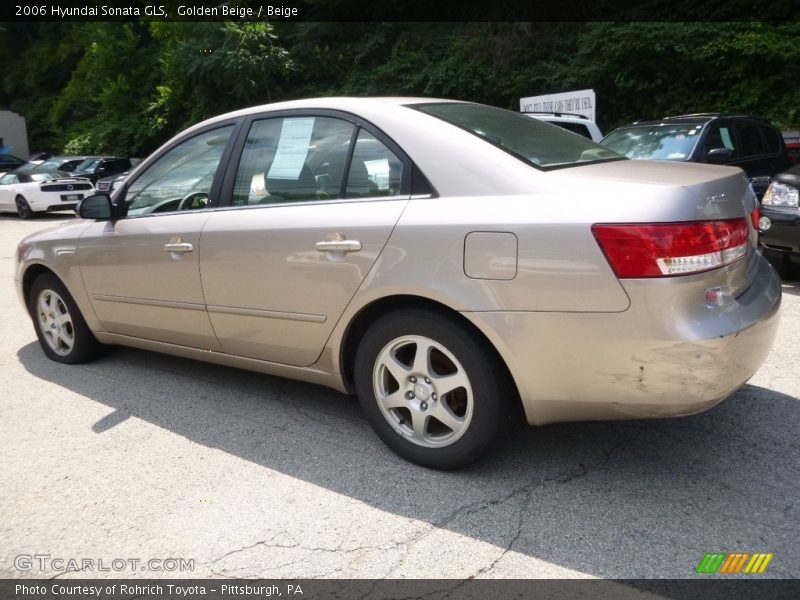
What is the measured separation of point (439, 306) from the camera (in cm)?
287

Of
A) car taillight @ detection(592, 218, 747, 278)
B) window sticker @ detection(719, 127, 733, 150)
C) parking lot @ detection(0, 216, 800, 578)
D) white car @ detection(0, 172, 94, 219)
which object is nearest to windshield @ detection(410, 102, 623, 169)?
car taillight @ detection(592, 218, 747, 278)

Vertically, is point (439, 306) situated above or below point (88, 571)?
above

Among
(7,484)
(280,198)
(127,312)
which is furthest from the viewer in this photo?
(127,312)

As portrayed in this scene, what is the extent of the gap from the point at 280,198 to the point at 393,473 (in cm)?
143

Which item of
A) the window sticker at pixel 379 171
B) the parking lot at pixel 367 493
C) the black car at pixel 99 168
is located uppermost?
the window sticker at pixel 379 171

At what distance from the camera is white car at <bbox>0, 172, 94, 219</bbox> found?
55.1 feet

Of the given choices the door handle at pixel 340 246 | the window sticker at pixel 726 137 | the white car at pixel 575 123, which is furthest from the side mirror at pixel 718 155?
the door handle at pixel 340 246

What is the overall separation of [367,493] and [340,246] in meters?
1.06

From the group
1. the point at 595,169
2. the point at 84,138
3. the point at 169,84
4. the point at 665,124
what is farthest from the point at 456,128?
the point at 84,138

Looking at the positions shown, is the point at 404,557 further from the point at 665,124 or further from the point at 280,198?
the point at 665,124

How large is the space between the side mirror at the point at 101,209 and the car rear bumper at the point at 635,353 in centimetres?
250

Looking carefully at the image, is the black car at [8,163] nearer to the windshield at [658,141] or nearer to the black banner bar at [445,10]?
the black banner bar at [445,10]

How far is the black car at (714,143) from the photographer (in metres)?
7.61

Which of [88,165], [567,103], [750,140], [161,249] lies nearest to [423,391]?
[161,249]
